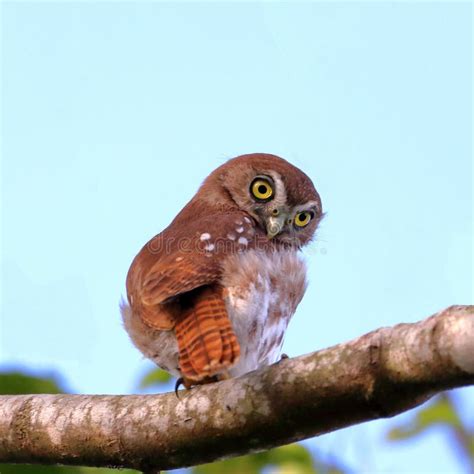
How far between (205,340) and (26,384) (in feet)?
2.99

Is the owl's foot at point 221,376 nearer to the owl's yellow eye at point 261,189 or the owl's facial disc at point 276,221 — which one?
the owl's facial disc at point 276,221

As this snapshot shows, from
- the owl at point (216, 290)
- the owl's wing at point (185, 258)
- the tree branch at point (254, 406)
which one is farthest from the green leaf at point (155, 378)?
the tree branch at point (254, 406)

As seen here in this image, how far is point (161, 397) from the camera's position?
393 cm

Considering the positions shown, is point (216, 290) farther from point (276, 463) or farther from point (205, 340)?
point (276, 463)

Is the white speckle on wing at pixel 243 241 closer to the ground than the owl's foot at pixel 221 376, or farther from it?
farther from it

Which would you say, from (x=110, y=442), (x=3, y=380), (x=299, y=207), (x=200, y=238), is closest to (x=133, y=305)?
(x=200, y=238)

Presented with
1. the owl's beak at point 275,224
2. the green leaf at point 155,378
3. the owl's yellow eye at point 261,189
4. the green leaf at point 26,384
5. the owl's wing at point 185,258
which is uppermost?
the owl's yellow eye at point 261,189

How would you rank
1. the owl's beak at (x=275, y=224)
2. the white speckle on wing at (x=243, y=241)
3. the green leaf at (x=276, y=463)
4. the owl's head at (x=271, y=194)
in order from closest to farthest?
the green leaf at (x=276, y=463) → the white speckle on wing at (x=243, y=241) → the owl's beak at (x=275, y=224) → the owl's head at (x=271, y=194)

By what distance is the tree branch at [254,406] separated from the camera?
3014 millimetres

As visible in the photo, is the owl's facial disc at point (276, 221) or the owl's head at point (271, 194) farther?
the owl's head at point (271, 194)

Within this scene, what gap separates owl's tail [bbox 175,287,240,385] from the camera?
4.12m

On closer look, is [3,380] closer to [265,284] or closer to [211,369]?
[211,369]

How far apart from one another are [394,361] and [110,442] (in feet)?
4.67

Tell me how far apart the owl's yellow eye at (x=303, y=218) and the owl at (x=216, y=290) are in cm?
13
